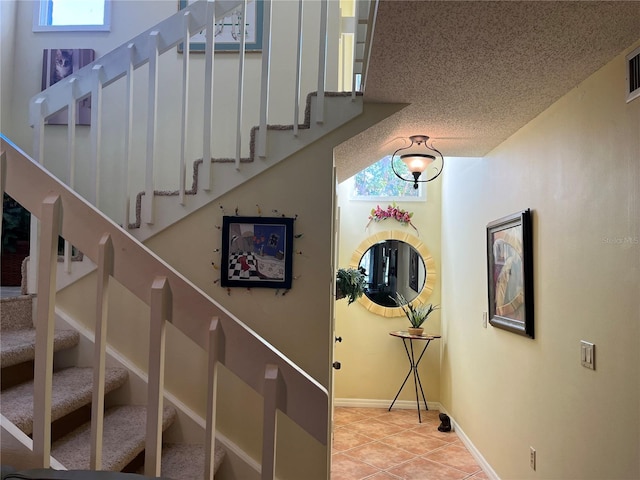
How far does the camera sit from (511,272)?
325cm

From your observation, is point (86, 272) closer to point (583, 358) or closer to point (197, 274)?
point (197, 274)

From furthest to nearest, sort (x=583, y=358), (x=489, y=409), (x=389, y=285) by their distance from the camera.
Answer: (x=389, y=285) → (x=489, y=409) → (x=583, y=358)

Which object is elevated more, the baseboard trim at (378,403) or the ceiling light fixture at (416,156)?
the ceiling light fixture at (416,156)

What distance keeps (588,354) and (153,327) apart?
Answer: 189cm

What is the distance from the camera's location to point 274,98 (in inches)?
148

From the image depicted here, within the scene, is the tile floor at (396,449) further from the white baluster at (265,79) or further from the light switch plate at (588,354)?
the white baluster at (265,79)

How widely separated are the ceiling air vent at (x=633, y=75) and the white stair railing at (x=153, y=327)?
63.3 inches

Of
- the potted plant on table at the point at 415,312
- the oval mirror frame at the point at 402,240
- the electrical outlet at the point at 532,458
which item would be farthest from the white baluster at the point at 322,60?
the potted plant on table at the point at 415,312

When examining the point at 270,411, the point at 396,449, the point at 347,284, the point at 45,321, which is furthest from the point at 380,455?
the point at 45,321

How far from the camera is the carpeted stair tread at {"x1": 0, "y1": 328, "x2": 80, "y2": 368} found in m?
1.98

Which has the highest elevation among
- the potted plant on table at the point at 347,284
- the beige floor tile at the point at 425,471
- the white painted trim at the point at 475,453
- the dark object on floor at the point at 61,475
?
the potted plant on table at the point at 347,284

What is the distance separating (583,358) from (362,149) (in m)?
1.66

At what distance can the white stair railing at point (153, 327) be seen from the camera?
4.28 feet

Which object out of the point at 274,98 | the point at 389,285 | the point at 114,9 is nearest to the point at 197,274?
the point at 274,98
